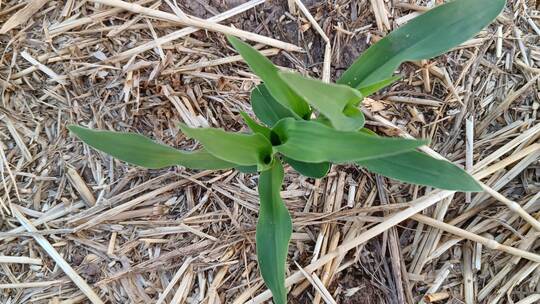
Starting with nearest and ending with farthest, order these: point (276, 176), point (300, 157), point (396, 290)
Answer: point (300, 157) → point (276, 176) → point (396, 290)

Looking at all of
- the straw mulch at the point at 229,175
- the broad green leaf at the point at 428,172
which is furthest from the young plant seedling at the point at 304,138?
the straw mulch at the point at 229,175

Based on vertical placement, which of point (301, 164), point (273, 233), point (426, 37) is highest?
point (426, 37)

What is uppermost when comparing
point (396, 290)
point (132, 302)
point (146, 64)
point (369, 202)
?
point (146, 64)

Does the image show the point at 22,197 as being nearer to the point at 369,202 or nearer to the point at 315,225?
the point at 315,225

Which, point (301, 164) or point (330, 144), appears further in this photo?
point (301, 164)

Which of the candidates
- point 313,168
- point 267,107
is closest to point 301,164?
point 313,168

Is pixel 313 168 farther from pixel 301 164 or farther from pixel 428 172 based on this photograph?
pixel 428 172

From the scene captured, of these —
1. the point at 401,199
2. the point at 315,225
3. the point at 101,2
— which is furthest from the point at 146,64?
the point at 401,199
